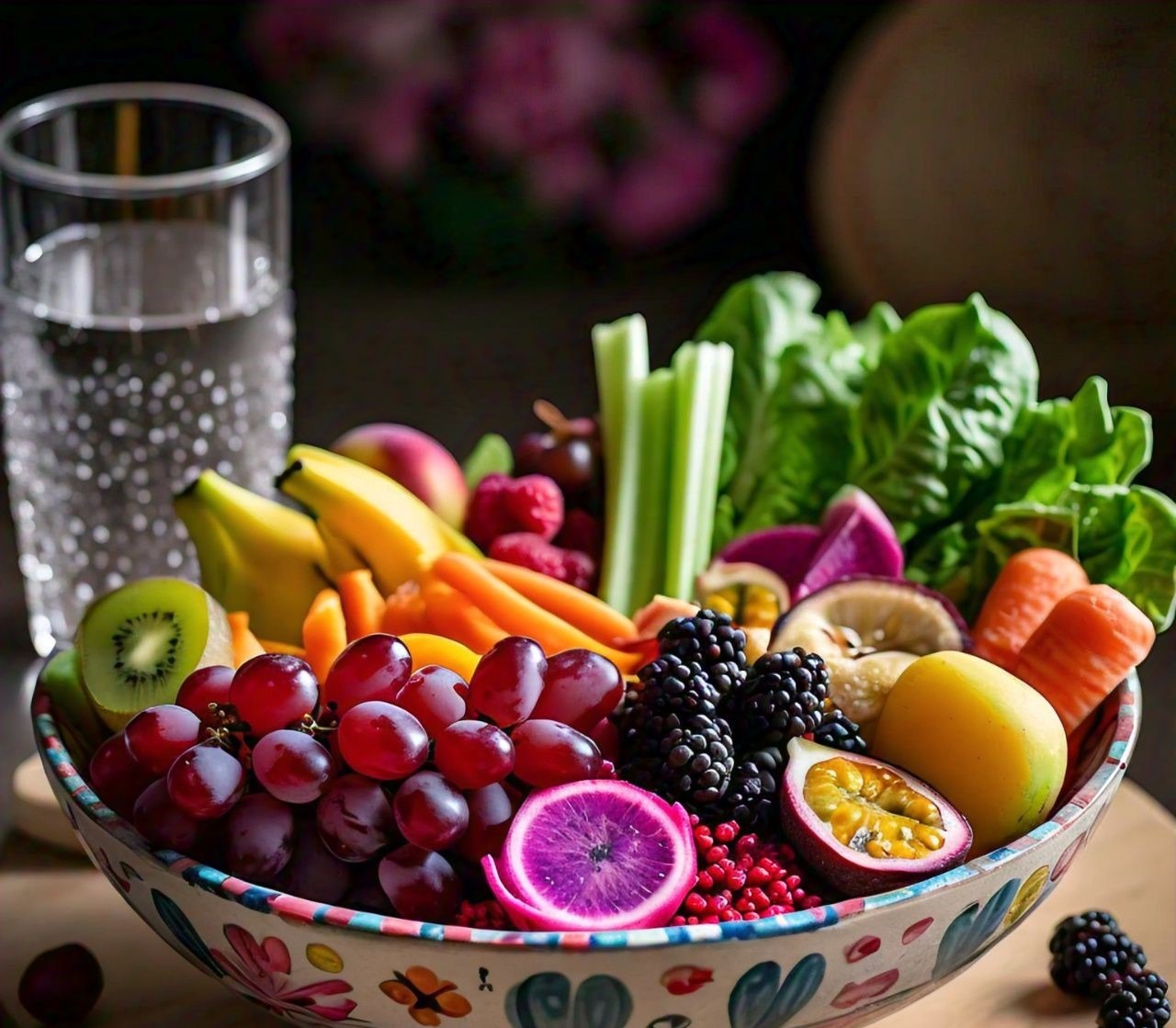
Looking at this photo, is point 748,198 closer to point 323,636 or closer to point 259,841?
point 323,636

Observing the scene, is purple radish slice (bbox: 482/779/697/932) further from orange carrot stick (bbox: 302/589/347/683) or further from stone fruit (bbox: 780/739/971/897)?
orange carrot stick (bbox: 302/589/347/683)

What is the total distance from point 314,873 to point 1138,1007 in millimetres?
Answer: 449

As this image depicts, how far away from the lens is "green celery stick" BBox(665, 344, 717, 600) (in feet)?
3.63

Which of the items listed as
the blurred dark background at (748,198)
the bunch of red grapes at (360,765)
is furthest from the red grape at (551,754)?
the blurred dark background at (748,198)

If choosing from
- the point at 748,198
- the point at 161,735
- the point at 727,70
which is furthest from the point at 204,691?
the point at 748,198

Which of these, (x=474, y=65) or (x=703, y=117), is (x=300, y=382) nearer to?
(x=474, y=65)

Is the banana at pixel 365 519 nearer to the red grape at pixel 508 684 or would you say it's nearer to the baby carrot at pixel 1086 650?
the red grape at pixel 508 684

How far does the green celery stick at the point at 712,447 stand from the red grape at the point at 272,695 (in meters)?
0.43

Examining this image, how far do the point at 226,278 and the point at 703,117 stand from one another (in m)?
0.96

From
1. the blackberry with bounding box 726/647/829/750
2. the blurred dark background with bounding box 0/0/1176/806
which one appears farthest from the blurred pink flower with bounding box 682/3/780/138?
the blackberry with bounding box 726/647/829/750

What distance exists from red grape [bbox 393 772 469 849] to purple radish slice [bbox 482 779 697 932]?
3 cm

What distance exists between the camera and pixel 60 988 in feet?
2.73

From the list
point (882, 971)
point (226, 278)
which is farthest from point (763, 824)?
point (226, 278)

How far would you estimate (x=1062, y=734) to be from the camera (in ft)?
2.69
